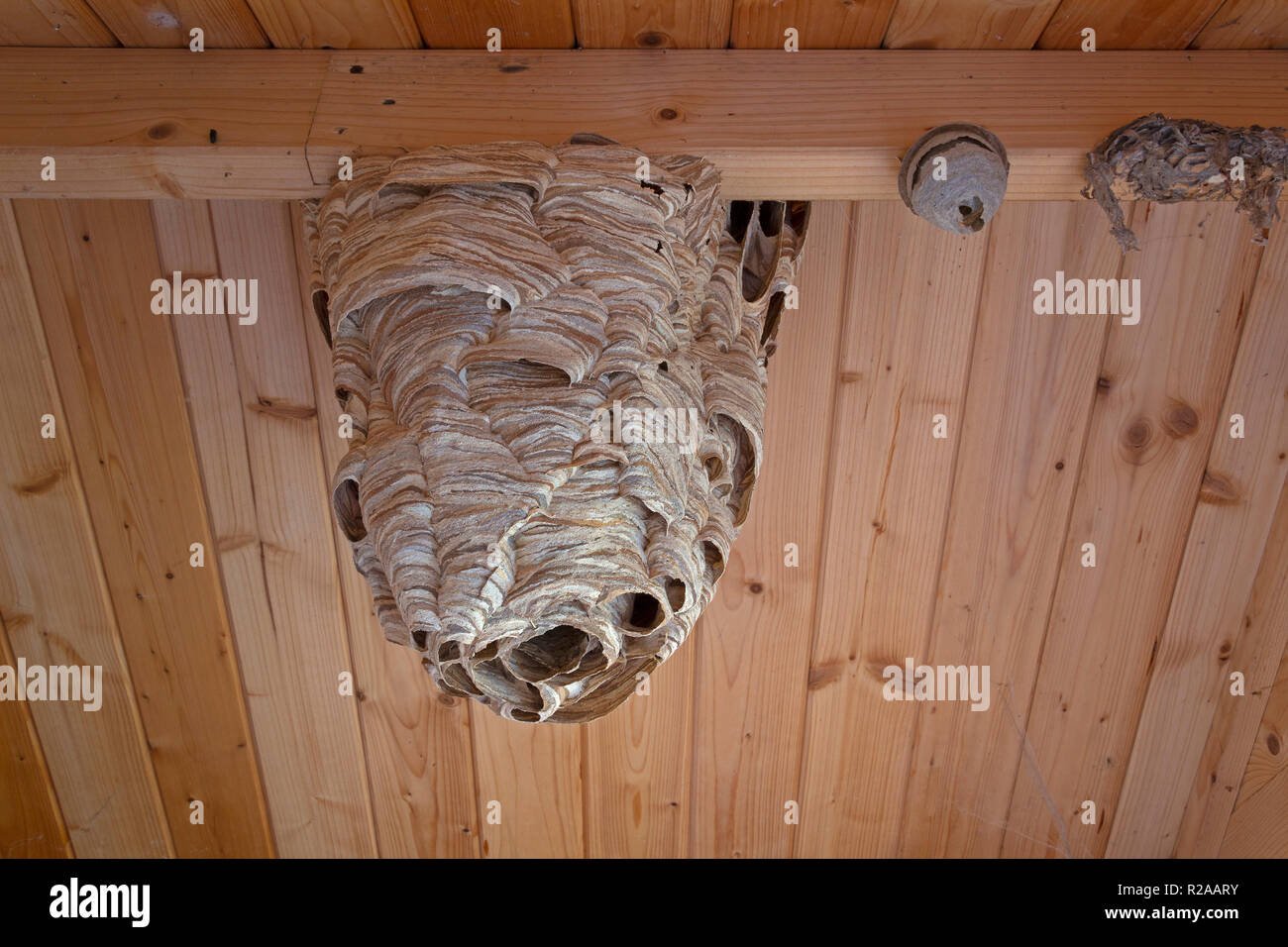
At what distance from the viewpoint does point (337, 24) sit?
111 cm

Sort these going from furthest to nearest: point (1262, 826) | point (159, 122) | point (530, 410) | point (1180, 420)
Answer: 1. point (1262, 826)
2. point (1180, 420)
3. point (159, 122)
4. point (530, 410)

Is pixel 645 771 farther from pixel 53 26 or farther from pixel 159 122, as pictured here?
pixel 53 26

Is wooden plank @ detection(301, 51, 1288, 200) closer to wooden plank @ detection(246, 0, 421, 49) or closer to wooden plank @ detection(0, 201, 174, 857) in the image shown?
wooden plank @ detection(246, 0, 421, 49)

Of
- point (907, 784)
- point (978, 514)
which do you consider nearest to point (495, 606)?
point (978, 514)

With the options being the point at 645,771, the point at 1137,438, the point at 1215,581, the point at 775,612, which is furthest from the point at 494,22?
the point at 1215,581

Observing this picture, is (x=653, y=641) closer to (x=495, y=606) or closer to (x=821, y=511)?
(x=495, y=606)

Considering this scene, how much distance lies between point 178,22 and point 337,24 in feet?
0.54

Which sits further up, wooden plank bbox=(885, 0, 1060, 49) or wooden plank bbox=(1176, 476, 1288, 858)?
wooden plank bbox=(885, 0, 1060, 49)

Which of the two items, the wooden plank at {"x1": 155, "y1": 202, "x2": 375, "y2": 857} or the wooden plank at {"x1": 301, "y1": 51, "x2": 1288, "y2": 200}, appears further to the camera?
Result: the wooden plank at {"x1": 155, "y1": 202, "x2": 375, "y2": 857}

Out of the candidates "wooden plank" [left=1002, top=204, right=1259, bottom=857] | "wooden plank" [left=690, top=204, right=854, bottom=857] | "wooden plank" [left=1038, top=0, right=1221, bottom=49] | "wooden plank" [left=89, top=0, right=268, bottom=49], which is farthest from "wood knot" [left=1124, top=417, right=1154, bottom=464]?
"wooden plank" [left=89, top=0, right=268, bottom=49]

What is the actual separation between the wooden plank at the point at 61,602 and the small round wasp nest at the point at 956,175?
3.61 ft

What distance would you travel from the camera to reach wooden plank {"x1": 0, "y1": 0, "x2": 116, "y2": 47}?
1.09 meters

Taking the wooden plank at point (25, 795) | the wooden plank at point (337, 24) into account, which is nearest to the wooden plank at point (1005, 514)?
the wooden plank at point (337, 24)

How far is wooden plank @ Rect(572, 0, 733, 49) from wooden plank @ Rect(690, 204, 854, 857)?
31 cm
